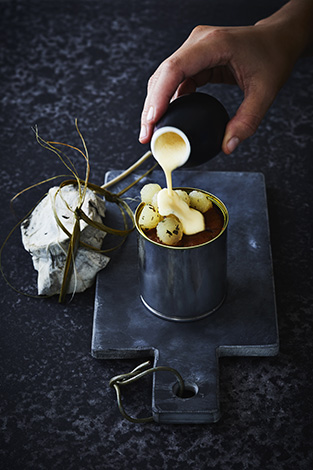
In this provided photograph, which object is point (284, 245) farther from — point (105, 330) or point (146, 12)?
point (146, 12)

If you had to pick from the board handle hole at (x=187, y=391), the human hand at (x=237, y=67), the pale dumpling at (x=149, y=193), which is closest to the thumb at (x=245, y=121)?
the human hand at (x=237, y=67)

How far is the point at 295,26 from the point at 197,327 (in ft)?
Answer: 1.70

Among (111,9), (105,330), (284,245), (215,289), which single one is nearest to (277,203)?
(284,245)

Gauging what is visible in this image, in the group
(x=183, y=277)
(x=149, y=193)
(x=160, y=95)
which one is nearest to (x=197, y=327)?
(x=183, y=277)

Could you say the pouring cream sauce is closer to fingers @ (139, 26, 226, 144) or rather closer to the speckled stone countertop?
fingers @ (139, 26, 226, 144)

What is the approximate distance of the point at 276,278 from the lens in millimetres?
975

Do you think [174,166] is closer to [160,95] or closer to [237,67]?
[160,95]

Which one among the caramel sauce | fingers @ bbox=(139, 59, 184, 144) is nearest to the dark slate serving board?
the caramel sauce

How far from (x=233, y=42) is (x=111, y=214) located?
0.33 meters

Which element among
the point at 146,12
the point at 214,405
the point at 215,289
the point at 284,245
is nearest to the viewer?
the point at 214,405

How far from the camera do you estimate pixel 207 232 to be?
88cm

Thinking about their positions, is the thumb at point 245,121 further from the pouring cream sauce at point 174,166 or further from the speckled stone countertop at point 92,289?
the speckled stone countertop at point 92,289

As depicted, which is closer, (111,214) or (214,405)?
(214,405)

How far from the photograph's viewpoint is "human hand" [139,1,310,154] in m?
0.89
